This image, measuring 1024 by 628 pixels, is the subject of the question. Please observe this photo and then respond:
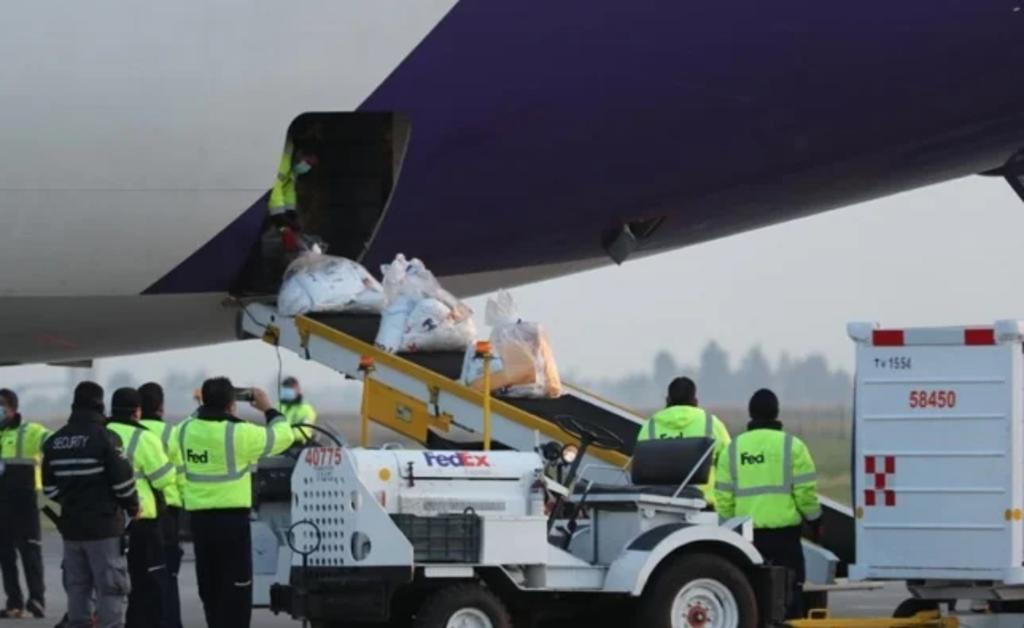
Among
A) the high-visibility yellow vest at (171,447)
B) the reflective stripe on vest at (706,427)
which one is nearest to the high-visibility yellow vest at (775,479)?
the reflective stripe on vest at (706,427)

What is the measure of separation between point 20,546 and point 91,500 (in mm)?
4397

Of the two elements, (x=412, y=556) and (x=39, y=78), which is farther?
(x=39, y=78)

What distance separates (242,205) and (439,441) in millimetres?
1697

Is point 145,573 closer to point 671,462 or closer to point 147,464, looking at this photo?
point 147,464

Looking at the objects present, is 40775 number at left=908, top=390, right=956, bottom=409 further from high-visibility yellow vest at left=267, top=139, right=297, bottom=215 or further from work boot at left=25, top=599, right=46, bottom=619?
work boot at left=25, top=599, right=46, bottom=619

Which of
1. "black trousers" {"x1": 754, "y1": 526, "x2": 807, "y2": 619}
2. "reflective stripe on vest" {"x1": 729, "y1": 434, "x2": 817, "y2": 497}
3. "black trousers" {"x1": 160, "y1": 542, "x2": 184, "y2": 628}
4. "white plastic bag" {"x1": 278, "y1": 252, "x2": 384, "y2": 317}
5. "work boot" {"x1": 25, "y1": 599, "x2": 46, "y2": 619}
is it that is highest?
"white plastic bag" {"x1": 278, "y1": 252, "x2": 384, "y2": 317}

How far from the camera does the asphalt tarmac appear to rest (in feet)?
48.6

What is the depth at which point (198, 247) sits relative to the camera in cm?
1205

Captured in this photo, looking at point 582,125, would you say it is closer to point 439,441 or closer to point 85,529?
point 439,441

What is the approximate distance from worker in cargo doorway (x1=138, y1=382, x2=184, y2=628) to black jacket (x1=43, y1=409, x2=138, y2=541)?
39.4 inches

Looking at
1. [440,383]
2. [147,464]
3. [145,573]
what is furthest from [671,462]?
[145,573]

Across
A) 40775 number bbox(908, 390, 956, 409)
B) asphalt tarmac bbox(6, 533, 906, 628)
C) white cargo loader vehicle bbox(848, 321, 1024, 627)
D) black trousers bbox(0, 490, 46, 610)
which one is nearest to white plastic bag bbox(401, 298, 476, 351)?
white cargo loader vehicle bbox(848, 321, 1024, 627)

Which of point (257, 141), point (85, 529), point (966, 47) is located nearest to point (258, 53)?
point (257, 141)

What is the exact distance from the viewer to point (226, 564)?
11844 millimetres
